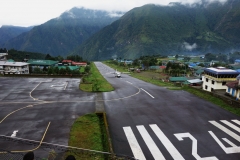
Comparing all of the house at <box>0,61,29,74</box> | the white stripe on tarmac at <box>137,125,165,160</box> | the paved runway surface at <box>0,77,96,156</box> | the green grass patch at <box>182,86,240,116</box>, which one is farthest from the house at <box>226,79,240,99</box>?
the house at <box>0,61,29,74</box>

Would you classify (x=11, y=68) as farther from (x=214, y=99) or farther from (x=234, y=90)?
(x=234, y=90)

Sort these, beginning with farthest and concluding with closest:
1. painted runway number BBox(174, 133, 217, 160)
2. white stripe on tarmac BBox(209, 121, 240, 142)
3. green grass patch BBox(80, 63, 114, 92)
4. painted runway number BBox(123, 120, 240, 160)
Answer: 1. green grass patch BBox(80, 63, 114, 92)
2. white stripe on tarmac BBox(209, 121, 240, 142)
3. painted runway number BBox(123, 120, 240, 160)
4. painted runway number BBox(174, 133, 217, 160)

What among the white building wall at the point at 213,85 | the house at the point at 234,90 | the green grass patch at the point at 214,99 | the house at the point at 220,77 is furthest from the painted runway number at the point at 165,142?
the white building wall at the point at 213,85

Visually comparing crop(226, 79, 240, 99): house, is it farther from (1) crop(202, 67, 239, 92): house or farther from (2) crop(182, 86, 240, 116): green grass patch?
(1) crop(202, 67, 239, 92): house

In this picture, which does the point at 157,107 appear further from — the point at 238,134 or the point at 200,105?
the point at 238,134

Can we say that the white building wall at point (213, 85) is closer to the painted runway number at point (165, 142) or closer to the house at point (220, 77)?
the house at point (220, 77)

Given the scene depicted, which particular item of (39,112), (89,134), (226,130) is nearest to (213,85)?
(226,130)
